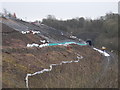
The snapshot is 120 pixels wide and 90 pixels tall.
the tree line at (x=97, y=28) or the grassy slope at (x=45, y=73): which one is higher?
the grassy slope at (x=45, y=73)

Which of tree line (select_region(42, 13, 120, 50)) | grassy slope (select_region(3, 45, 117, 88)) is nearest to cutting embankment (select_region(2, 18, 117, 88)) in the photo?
grassy slope (select_region(3, 45, 117, 88))

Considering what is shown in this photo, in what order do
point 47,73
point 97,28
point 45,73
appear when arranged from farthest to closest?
point 97,28 → point 47,73 → point 45,73

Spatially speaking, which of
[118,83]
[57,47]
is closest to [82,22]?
[57,47]

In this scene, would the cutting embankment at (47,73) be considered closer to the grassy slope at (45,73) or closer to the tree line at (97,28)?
the grassy slope at (45,73)

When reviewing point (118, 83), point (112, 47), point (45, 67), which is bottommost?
point (112, 47)

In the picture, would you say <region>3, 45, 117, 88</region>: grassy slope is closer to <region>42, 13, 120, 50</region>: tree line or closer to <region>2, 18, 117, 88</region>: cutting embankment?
<region>2, 18, 117, 88</region>: cutting embankment

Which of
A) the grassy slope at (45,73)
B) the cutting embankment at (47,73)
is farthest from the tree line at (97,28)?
the grassy slope at (45,73)

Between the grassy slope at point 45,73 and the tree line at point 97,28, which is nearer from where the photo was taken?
the grassy slope at point 45,73

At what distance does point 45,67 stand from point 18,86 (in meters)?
8.02

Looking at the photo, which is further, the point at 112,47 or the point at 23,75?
the point at 112,47

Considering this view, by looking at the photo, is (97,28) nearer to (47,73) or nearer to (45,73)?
(47,73)

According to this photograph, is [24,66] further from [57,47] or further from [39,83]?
[57,47]

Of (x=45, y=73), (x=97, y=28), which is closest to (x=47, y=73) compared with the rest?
(x=45, y=73)

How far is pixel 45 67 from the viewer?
2456cm
